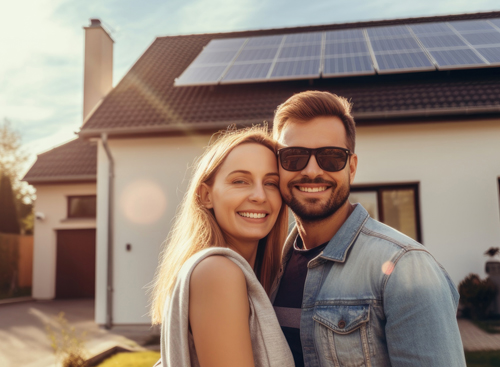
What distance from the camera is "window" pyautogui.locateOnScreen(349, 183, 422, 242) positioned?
791cm

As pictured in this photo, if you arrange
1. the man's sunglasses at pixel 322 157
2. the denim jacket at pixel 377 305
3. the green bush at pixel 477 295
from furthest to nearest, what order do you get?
the green bush at pixel 477 295
the man's sunglasses at pixel 322 157
the denim jacket at pixel 377 305

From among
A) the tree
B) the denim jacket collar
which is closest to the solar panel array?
the denim jacket collar

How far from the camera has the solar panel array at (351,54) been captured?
848 cm

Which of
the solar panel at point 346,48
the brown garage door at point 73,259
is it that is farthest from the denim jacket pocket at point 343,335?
the brown garage door at point 73,259

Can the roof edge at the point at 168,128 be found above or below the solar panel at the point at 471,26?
below

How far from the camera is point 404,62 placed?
8539 mm

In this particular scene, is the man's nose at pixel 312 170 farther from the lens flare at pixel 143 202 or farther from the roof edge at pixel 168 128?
the lens flare at pixel 143 202

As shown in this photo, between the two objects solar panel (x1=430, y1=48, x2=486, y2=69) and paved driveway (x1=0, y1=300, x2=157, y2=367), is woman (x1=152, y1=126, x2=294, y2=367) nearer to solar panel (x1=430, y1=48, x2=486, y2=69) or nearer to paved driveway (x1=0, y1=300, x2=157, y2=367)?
paved driveway (x1=0, y1=300, x2=157, y2=367)

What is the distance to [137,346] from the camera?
677 cm

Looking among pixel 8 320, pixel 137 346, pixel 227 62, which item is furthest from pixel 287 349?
pixel 8 320

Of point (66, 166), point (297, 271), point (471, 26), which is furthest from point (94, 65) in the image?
point (297, 271)

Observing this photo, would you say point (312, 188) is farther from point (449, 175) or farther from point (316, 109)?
point (449, 175)

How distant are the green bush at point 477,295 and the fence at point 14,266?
14695 millimetres

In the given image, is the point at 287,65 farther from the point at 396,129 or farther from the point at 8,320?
the point at 8,320
